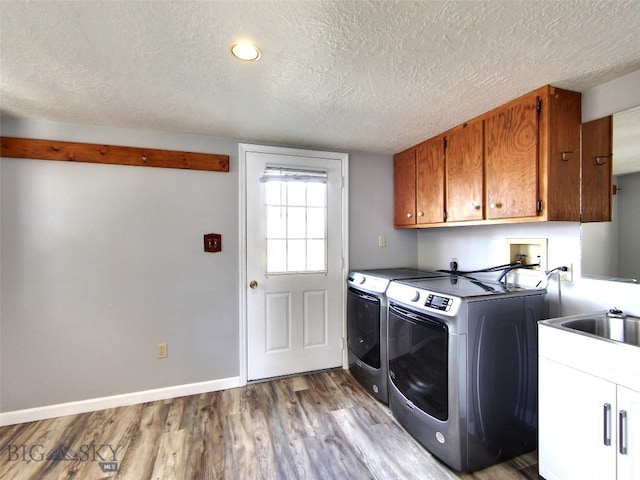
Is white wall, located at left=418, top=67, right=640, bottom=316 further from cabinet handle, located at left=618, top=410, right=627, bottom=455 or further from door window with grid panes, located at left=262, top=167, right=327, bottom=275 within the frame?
door window with grid panes, located at left=262, top=167, right=327, bottom=275

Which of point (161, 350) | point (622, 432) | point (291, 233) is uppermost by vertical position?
point (291, 233)

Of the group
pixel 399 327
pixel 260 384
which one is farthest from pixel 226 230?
pixel 399 327

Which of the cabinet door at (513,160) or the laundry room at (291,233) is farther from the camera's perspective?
the cabinet door at (513,160)

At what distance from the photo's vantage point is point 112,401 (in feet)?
7.30

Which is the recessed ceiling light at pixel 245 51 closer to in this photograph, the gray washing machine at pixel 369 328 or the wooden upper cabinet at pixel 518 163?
the wooden upper cabinet at pixel 518 163

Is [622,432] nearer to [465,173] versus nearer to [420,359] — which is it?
[420,359]

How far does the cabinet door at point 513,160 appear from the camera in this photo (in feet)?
5.41

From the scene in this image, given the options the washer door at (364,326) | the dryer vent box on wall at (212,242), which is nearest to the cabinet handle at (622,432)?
the washer door at (364,326)

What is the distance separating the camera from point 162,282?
7.64 ft

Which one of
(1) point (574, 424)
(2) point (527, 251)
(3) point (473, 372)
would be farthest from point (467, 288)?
(1) point (574, 424)

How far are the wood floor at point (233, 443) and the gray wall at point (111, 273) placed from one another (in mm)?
263

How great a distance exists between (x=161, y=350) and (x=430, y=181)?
2632mm

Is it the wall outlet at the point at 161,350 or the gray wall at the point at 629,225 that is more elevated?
the gray wall at the point at 629,225

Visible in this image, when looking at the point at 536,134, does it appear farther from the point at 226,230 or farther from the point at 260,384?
the point at 260,384
